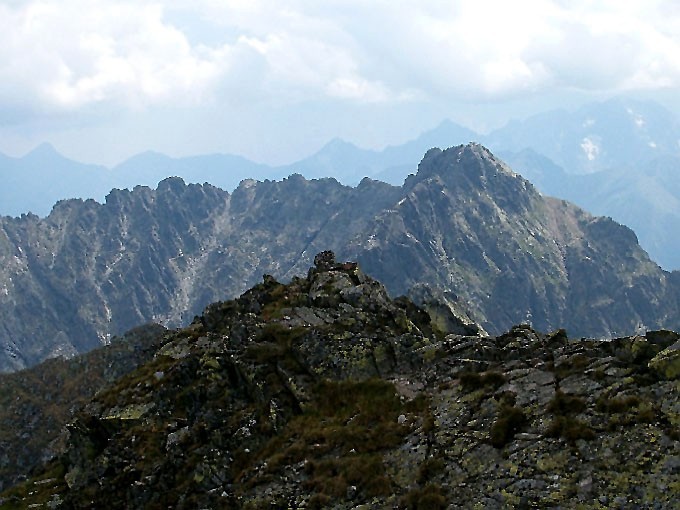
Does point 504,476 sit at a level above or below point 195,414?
below

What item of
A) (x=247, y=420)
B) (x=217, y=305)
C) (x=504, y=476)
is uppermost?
(x=217, y=305)

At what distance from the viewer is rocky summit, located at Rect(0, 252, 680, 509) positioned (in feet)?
76.3

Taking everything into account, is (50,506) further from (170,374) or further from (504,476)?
(504,476)

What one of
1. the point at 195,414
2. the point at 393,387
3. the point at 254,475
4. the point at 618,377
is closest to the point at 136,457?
the point at 195,414

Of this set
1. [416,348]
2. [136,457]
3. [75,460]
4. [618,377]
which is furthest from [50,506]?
[618,377]

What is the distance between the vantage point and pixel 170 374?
4462 cm

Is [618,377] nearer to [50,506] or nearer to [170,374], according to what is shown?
[170,374]

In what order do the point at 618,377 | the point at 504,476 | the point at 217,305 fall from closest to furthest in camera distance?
the point at 504,476, the point at 618,377, the point at 217,305

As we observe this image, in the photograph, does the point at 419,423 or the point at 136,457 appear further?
the point at 136,457

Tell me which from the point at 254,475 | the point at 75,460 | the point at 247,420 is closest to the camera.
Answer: the point at 254,475

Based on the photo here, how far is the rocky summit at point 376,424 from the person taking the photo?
23266 millimetres

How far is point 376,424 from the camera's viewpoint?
108 feet

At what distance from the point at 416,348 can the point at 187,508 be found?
20.3m

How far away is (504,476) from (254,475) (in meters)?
14.2
